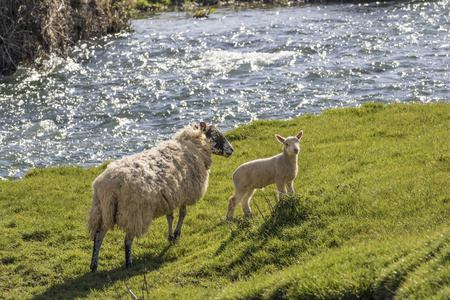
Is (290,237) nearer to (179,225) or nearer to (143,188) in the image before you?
(143,188)

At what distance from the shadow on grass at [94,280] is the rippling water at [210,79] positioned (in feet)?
23.2

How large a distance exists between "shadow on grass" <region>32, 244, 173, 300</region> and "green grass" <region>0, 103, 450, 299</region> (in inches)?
1.3

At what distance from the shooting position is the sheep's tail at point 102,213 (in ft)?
29.0

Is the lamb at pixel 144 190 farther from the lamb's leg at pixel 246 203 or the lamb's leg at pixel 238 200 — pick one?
the lamb's leg at pixel 246 203

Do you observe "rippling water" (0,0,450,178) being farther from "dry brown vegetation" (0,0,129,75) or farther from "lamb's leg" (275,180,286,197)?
"lamb's leg" (275,180,286,197)

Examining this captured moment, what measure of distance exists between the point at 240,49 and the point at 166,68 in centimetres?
504

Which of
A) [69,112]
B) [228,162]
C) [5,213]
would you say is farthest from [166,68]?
[5,213]

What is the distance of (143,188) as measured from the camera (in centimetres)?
895

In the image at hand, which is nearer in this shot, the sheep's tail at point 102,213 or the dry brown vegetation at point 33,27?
the sheep's tail at point 102,213

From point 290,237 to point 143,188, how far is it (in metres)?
2.69

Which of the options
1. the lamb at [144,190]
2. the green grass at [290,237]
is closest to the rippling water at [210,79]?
the green grass at [290,237]

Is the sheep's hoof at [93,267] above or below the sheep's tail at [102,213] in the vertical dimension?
below

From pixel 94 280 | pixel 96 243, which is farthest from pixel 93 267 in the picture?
pixel 96 243

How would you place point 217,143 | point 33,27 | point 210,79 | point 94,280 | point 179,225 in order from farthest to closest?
point 210,79, point 33,27, point 217,143, point 179,225, point 94,280
